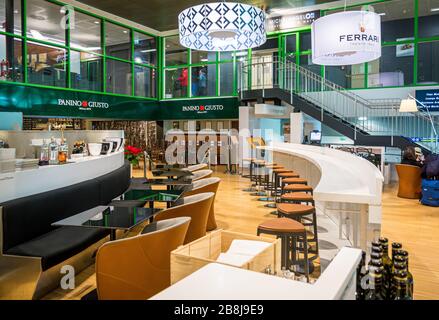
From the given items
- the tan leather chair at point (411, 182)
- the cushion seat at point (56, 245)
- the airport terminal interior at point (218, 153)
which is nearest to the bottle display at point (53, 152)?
the airport terminal interior at point (218, 153)

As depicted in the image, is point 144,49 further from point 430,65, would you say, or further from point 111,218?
point 111,218

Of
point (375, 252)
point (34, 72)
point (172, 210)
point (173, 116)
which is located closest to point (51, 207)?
point (172, 210)

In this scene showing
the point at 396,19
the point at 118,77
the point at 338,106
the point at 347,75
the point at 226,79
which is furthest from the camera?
the point at 226,79

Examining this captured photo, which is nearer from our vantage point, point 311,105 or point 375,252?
point 375,252

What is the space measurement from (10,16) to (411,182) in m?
11.2

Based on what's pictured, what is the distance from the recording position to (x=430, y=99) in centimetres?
1073

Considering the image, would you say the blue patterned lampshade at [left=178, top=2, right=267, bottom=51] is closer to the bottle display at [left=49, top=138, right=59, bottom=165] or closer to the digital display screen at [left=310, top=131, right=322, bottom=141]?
the bottle display at [left=49, top=138, right=59, bottom=165]

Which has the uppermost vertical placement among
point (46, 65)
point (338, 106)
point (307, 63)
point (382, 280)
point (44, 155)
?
point (307, 63)

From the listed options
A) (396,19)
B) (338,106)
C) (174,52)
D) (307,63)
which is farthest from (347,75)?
(174,52)

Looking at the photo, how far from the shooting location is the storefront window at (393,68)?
11.7m

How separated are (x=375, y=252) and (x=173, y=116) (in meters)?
14.6

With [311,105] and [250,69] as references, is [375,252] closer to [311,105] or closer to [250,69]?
[311,105]

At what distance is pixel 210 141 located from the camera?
1459cm

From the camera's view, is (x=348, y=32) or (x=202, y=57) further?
(x=202, y=57)
